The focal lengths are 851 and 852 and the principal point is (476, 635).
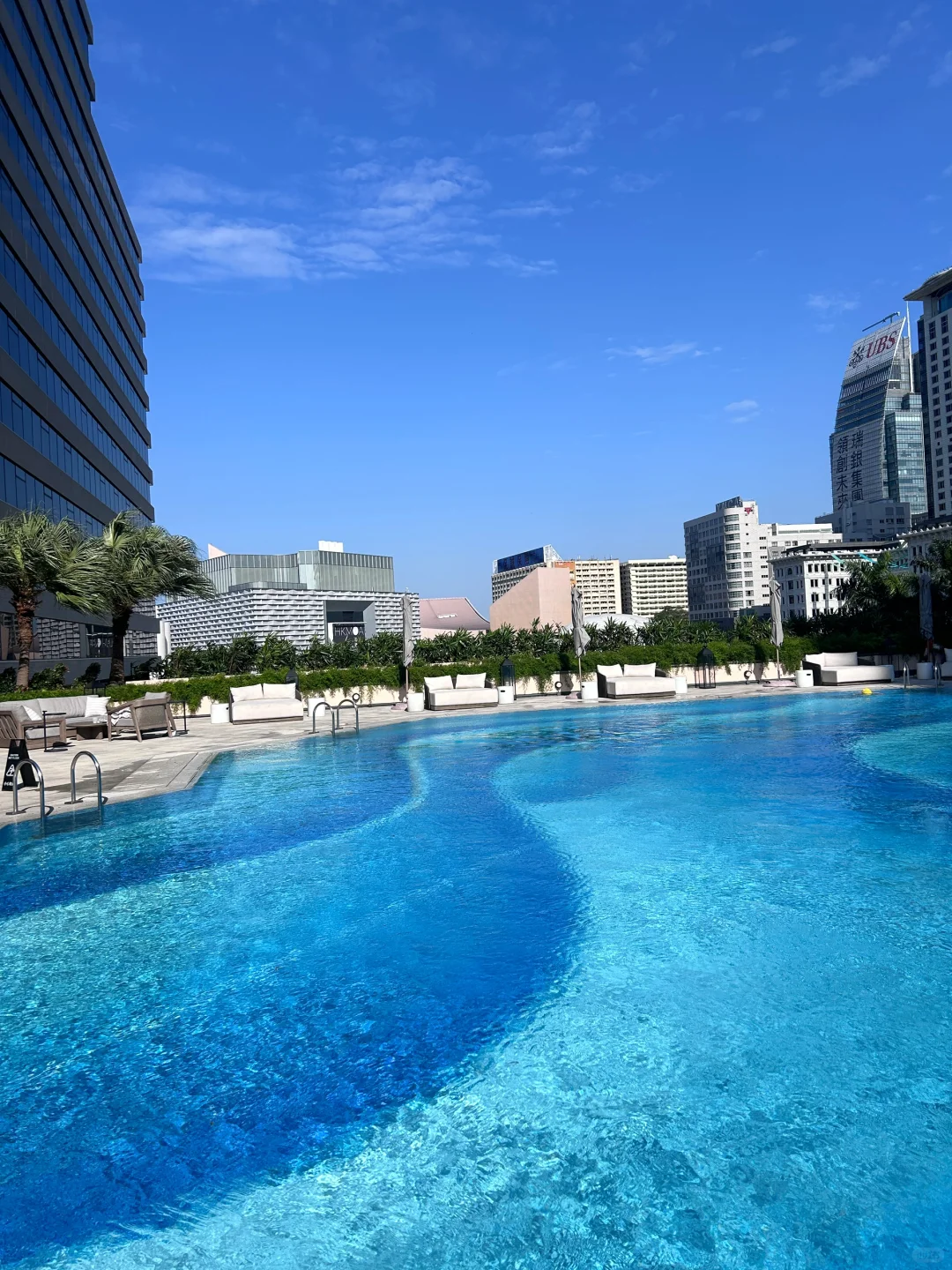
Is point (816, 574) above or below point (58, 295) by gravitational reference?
below

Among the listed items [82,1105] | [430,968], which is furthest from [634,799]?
[82,1105]

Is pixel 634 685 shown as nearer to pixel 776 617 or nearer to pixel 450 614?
pixel 776 617

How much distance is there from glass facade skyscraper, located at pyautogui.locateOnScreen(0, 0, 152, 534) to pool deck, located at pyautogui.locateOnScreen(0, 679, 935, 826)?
1376cm

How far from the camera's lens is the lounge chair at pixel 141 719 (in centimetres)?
1745

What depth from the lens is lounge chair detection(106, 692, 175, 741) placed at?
1745 centimetres

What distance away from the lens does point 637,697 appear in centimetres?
2270

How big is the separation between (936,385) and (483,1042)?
190781 millimetres

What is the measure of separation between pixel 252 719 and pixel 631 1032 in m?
17.1

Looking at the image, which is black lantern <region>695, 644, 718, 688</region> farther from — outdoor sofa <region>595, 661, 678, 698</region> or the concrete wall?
the concrete wall

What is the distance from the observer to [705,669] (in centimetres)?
2556

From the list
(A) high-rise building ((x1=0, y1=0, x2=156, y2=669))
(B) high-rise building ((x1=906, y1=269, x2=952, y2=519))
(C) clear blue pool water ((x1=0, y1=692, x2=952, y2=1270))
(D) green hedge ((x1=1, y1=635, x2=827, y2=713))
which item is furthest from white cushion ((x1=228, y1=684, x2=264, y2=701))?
(B) high-rise building ((x1=906, y1=269, x2=952, y2=519))

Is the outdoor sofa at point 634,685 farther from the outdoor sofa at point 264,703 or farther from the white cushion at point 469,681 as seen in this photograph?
the outdoor sofa at point 264,703

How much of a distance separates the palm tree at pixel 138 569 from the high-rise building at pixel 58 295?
420 centimetres

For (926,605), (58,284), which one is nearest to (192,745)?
(926,605)
